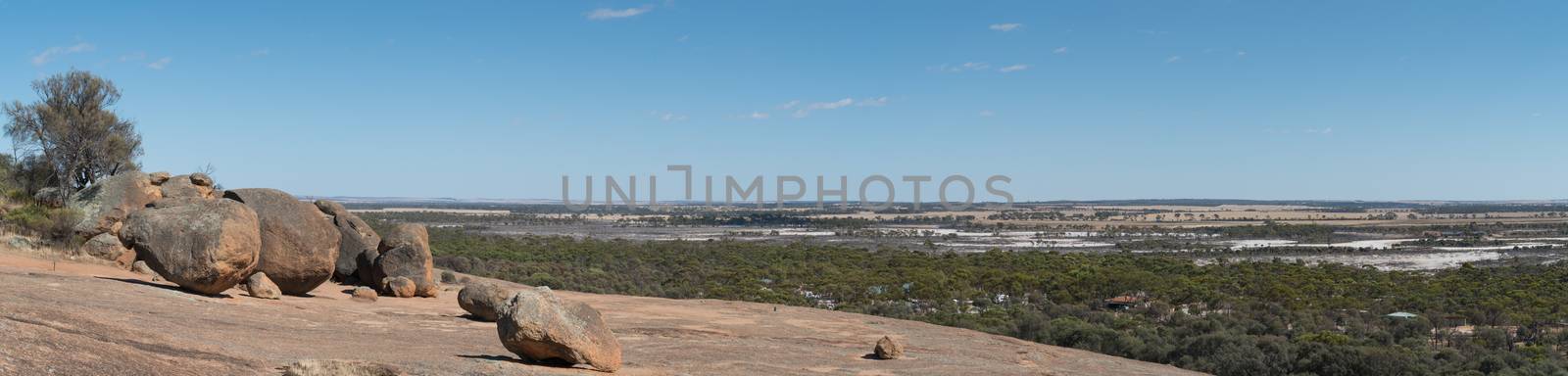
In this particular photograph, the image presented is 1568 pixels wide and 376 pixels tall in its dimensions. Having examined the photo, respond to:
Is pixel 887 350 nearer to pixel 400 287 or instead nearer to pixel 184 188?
pixel 400 287

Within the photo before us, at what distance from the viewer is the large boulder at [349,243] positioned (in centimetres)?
2809

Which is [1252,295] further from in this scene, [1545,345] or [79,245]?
[79,245]

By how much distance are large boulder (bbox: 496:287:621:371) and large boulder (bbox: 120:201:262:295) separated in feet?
25.8

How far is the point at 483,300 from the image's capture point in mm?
21766

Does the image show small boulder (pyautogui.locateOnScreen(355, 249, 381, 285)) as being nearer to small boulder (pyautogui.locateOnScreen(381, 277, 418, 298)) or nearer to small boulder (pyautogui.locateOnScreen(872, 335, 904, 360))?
small boulder (pyautogui.locateOnScreen(381, 277, 418, 298))

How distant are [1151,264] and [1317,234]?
230 ft

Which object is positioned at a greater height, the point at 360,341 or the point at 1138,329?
the point at 360,341

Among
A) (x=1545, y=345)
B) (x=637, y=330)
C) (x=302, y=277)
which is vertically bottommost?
(x=1545, y=345)

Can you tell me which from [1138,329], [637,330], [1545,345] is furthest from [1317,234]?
[637,330]

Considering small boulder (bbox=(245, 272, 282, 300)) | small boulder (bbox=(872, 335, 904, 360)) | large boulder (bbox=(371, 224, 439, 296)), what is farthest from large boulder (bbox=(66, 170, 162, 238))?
small boulder (bbox=(872, 335, 904, 360))

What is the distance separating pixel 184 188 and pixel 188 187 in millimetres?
206

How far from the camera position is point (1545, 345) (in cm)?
3506

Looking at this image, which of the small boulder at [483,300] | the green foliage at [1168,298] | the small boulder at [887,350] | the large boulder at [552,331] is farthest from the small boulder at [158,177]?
the small boulder at [887,350]

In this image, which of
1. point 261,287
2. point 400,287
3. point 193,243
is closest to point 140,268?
point 400,287
